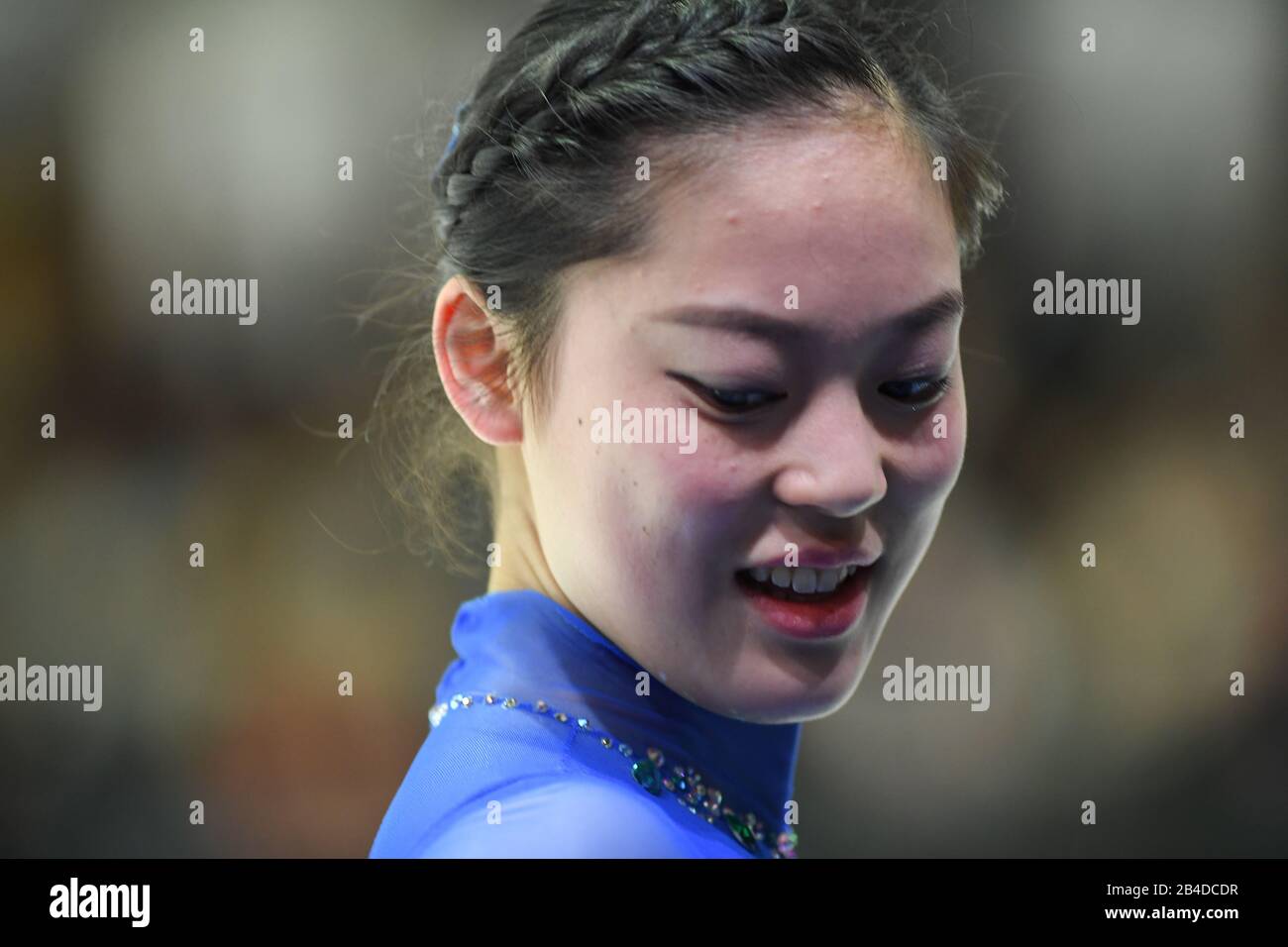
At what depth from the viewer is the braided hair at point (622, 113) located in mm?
1040

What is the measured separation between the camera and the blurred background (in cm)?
141

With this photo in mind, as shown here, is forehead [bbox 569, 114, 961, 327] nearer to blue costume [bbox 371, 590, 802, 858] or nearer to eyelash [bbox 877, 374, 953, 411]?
eyelash [bbox 877, 374, 953, 411]

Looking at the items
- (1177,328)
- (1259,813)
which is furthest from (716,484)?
(1259,813)

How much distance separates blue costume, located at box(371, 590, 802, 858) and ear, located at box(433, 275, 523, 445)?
5.9 inches

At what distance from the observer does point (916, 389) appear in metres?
1.10

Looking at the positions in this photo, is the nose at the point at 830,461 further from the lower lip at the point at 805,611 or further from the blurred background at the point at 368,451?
the blurred background at the point at 368,451

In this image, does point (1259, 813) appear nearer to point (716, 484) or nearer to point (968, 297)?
point (968, 297)

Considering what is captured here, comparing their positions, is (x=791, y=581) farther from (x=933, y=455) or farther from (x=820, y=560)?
(x=933, y=455)

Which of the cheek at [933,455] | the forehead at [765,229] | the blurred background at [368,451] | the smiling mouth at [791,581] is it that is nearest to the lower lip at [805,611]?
the smiling mouth at [791,581]

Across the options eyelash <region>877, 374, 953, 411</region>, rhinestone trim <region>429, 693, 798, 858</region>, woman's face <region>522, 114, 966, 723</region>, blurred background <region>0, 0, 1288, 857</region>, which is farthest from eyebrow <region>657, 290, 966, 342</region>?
blurred background <region>0, 0, 1288, 857</region>

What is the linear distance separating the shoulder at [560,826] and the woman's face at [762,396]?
16cm

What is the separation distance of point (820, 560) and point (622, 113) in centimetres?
39
